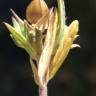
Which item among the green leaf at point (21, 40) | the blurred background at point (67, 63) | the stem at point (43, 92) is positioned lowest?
the blurred background at point (67, 63)

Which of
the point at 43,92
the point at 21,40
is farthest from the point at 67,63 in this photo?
the point at 43,92

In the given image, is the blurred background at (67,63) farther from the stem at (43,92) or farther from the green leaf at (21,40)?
the stem at (43,92)

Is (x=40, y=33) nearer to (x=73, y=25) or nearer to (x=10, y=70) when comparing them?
(x=73, y=25)

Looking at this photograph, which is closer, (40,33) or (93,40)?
(40,33)

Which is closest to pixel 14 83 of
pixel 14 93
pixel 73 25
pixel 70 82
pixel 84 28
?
pixel 14 93

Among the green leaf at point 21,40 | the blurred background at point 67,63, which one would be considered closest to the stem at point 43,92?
the green leaf at point 21,40

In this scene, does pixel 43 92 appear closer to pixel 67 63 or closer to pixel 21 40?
pixel 21 40

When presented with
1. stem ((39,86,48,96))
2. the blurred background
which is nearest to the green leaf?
stem ((39,86,48,96))

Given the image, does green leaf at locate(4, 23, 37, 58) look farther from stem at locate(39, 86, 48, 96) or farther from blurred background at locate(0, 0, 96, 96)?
blurred background at locate(0, 0, 96, 96)
